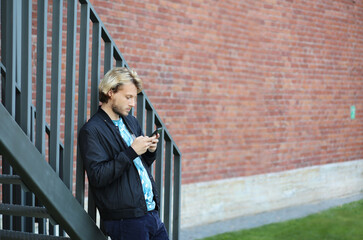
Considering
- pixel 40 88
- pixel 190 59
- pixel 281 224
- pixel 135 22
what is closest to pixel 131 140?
pixel 40 88

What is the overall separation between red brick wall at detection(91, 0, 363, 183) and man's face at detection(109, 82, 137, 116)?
10.5ft

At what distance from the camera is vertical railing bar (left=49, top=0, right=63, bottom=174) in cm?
337

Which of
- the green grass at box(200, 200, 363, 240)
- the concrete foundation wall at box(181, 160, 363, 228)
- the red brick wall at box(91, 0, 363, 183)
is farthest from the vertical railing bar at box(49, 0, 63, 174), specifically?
the concrete foundation wall at box(181, 160, 363, 228)

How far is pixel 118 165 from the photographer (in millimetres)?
3320

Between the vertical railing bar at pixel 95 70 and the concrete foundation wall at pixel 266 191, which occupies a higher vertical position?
the vertical railing bar at pixel 95 70

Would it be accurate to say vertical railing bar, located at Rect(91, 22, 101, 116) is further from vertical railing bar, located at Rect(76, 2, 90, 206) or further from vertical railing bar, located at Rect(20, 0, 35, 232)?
vertical railing bar, located at Rect(20, 0, 35, 232)

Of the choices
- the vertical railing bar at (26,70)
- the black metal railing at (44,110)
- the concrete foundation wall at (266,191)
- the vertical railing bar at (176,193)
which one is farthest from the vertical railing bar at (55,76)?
the concrete foundation wall at (266,191)

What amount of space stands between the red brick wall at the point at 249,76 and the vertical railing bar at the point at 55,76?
3161 millimetres

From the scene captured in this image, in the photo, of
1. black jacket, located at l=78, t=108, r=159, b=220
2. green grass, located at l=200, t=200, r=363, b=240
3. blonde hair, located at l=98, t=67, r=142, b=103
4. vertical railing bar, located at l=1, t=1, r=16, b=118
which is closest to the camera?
vertical railing bar, located at l=1, t=1, r=16, b=118

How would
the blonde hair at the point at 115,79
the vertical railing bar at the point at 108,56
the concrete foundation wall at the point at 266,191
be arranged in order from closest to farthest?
the blonde hair at the point at 115,79 < the vertical railing bar at the point at 108,56 < the concrete foundation wall at the point at 266,191

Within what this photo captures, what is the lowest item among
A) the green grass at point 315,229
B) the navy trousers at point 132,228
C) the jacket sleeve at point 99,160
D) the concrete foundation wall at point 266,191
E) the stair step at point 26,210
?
the green grass at point 315,229

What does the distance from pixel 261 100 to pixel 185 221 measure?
2.27 metres

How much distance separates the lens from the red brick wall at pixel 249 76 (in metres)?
7.31

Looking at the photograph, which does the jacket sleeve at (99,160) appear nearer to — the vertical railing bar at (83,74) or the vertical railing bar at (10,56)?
the vertical railing bar at (83,74)
